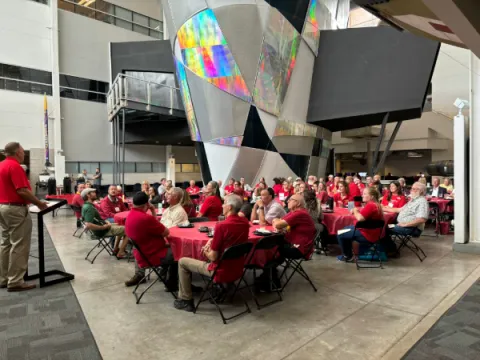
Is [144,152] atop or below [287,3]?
below

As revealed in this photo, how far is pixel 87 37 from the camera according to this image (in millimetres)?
19953

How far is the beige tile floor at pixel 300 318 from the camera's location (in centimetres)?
306

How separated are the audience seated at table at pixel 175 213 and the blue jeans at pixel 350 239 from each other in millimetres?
2744

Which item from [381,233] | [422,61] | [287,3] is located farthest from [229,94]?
[381,233]

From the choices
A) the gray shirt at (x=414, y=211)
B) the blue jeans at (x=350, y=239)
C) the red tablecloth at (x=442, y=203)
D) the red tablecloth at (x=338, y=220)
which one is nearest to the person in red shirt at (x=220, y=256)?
the blue jeans at (x=350, y=239)

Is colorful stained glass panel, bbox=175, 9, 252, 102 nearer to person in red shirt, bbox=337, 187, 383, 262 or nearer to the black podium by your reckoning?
person in red shirt, bbox=337, 187, 383, 262

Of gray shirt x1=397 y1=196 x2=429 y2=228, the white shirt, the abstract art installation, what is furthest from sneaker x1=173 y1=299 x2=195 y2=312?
the abstract art installation

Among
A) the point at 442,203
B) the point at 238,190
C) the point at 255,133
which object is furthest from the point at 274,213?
the point at 255,133

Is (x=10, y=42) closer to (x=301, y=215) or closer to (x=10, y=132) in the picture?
(x=10, y=132)

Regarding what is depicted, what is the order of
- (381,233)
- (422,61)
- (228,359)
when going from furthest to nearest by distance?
1. (422,61)
2. (381,233)
3. (228,359)

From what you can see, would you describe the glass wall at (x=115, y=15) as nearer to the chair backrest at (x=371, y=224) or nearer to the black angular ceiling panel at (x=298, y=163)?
the black angular ceiling panel at (x=298, y=163)

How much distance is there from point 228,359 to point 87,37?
2153 cm

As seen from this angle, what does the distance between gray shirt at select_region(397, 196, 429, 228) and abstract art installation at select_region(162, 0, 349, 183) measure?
8955mm

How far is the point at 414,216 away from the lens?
19.8 feet
